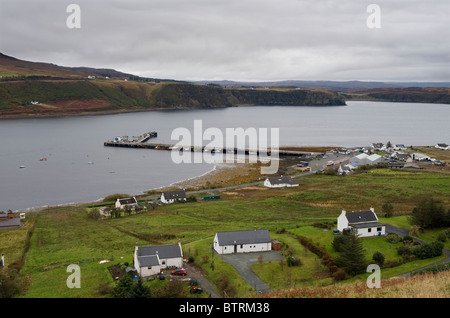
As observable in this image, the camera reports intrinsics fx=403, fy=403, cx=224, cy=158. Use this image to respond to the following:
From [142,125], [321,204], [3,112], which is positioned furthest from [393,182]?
[3,112]

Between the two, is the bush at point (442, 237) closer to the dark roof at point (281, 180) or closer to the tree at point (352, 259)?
the tree at point (352, 259)

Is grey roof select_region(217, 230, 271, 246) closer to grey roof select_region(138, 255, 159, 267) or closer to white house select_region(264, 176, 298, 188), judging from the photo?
grey roof select_region(138, 255, 159, 267)

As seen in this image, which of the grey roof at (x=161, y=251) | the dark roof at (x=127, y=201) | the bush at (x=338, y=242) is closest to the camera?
the grey roof at (x=161, y=251)

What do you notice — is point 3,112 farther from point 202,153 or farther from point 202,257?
point 202,257

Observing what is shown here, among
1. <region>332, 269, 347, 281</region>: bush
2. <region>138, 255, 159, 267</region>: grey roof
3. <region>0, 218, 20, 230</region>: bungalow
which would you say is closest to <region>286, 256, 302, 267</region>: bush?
<region>332, 269, 347, 281</region>: bush

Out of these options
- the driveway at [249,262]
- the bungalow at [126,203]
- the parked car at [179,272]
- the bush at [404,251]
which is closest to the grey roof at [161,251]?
the parked car at [179,272]
